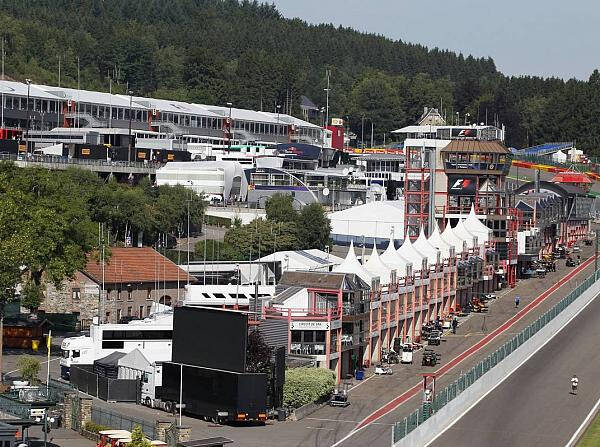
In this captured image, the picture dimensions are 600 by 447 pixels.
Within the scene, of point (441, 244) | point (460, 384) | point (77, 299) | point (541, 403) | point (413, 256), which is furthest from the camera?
point (441, 244)

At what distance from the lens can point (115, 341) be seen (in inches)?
4070

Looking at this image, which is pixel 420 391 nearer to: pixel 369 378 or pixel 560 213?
pixel 369 378

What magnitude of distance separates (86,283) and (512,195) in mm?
66844

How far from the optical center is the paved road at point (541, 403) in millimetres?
86250

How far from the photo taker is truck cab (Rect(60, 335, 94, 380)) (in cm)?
10000

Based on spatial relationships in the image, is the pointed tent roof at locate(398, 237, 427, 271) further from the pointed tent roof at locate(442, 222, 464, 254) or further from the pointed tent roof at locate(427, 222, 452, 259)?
the pointed tent roof at locate(442, 222, 464, 254)

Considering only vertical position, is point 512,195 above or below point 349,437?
above

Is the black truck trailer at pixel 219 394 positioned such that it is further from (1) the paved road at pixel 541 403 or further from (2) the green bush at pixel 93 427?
(1) the paved road at pixel 541 403

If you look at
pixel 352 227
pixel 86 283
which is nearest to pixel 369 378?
pixel 86 283

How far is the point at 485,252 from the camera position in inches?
6314

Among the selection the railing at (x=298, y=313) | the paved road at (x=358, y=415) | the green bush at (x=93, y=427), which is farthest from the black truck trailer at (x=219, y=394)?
the railing at (x=298, y=313)

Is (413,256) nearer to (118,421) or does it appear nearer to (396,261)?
(396,261)

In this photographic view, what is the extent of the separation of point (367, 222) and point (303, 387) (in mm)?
97477

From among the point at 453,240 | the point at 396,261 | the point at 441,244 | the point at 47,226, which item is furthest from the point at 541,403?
the point at 453,240
